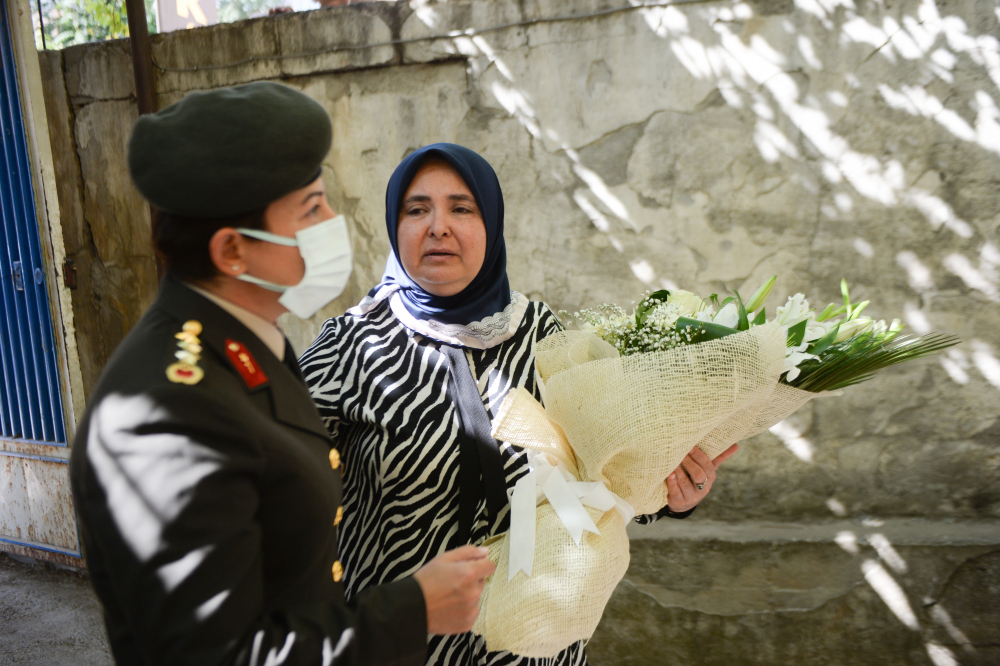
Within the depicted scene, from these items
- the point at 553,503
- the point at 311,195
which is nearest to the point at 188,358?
the point at 311,195

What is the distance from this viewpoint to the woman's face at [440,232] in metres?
1.80

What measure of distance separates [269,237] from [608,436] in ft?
2.70

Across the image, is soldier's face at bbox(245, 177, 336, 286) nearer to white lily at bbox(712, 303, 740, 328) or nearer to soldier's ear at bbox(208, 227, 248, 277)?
soldier's ear at bbox(208, 227, 248, 277)

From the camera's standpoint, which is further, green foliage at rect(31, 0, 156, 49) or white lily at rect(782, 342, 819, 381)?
green foliage at rect(31, 0, 156, 49)

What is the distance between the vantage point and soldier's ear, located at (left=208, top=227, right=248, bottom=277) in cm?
95

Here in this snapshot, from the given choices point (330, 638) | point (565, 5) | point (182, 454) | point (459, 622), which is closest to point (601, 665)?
point (459, 622)

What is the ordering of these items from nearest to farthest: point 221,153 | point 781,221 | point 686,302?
point 221,153, point 686,302, point 781,221

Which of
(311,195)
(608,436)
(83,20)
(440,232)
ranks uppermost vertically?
(83,20)

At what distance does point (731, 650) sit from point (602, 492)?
205 centimetres

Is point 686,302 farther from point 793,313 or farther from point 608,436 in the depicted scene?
point 608,436

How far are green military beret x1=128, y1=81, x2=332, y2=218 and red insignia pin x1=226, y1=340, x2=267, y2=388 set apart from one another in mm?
200

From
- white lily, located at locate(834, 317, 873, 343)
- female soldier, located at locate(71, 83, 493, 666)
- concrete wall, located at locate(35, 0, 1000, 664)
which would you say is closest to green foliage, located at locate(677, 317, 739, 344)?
white lily, located at locate(834, 317, 873, 343)

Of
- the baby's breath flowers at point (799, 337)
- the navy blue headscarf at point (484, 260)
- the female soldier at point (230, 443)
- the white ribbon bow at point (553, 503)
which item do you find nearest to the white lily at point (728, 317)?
the baby's breath flowers at point (799, 337)

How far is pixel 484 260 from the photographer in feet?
6.27
